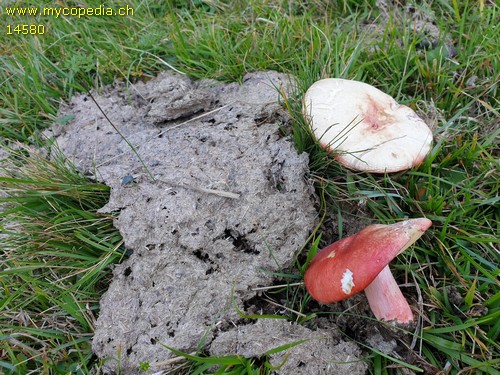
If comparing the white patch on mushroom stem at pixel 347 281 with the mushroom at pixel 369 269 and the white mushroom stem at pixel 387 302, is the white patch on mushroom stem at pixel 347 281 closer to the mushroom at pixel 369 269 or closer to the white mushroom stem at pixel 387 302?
the mushroom at pixel 369 269

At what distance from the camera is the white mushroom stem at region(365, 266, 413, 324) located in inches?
74.4

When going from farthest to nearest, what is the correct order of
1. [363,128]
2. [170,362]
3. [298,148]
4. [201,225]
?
[298,148]
[363,128]
[201,225]
[170,362]

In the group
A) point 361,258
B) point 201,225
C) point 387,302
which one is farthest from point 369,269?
point 201,225

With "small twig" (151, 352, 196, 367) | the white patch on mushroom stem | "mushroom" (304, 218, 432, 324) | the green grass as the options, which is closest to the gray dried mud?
"small twig" (151, 352, 196, 367)

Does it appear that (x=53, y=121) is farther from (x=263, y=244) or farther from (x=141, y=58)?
(x=263, y=244)

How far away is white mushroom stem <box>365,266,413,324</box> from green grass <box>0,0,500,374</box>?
0.39 ft

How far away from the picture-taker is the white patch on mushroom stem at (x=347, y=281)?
5.32 ft

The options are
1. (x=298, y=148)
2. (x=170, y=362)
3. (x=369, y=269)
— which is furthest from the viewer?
(x=298, y=148)

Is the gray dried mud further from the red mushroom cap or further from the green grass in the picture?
the red mushroom cap

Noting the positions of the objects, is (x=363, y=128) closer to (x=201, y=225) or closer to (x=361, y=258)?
(x=361, y=258)

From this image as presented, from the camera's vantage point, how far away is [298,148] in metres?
2.38

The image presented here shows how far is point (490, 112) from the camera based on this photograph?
2.70m

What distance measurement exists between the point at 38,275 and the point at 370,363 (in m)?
1.73

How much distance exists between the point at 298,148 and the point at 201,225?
0.73 meters
